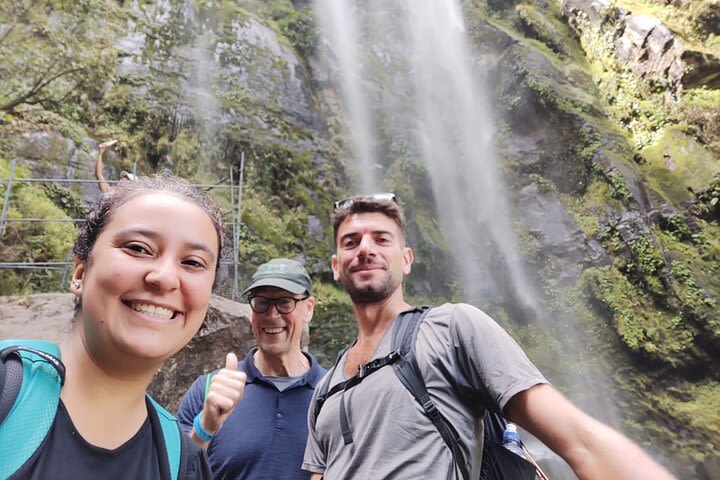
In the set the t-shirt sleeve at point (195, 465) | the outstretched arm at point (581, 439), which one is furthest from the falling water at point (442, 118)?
the t-shirt sleeve at point (195, 465)

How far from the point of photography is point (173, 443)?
1.07m

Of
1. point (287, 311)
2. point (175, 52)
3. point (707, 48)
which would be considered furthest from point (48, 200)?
point (707, 48)

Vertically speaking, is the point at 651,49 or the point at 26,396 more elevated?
the point at 651,49

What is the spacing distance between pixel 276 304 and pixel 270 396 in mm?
471

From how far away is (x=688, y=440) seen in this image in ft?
25.8

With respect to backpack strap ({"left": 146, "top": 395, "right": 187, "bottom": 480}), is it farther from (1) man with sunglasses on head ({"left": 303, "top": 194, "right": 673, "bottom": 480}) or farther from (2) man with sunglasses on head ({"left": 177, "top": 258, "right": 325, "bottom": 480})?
(1) man with sunglasses on head ({"left": 303, "top": 194, "right": 673, "bottom": 480})

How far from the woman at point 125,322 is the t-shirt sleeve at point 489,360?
858 mm

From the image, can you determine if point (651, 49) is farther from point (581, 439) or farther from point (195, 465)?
point (195, 465)

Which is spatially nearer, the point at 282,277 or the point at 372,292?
the point at 372,292

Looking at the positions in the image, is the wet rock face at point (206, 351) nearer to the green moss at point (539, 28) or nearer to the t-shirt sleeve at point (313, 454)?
the t-shirt sleeve at point (313, 454)

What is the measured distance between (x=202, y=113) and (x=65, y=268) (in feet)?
19.2

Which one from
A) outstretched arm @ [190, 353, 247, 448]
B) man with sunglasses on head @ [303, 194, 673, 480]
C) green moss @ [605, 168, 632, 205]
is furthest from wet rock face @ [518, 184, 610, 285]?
outstretched arm @ [190, 353, 247, 448]

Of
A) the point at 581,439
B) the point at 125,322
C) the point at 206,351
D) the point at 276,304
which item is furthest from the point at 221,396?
the point at 206,351

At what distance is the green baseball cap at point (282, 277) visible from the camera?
2.24 meters
